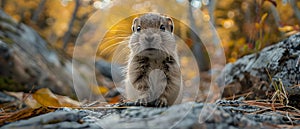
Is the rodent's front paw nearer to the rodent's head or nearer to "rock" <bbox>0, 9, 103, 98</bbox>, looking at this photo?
the rodent's head

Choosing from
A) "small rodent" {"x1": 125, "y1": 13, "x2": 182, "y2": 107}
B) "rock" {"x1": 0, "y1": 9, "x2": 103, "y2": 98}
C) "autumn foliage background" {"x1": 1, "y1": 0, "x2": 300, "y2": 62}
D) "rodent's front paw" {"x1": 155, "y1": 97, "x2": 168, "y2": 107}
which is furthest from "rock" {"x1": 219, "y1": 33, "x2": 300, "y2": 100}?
"rock" {"x1": 0, "y1": 9, "x2": 103, "y2": 98}

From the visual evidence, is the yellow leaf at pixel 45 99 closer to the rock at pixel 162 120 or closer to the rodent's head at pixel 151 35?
the rodent's head at pixel 151 35

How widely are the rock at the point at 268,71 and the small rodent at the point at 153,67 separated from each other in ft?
3.41

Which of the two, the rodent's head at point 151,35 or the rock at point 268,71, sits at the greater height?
the rodent's head at point 151,35

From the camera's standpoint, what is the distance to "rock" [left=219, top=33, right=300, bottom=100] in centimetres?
277

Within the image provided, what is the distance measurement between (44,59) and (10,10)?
8.33 meters

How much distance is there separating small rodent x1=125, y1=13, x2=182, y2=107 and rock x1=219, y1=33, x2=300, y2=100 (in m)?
1.04

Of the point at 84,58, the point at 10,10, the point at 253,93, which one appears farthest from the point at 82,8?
the point at 253,93

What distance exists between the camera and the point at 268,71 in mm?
3166

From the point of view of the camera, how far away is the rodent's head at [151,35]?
2332 millimetres

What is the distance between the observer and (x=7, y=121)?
5.60 ft

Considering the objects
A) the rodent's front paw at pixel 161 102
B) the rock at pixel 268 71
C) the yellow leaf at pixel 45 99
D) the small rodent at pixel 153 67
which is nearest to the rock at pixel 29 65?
the yellow leaf at pixel 45 99

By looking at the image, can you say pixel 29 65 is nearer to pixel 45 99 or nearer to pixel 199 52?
pixel 45 99

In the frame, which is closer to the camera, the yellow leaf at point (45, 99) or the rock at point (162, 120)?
the rock at point (162, 120)
